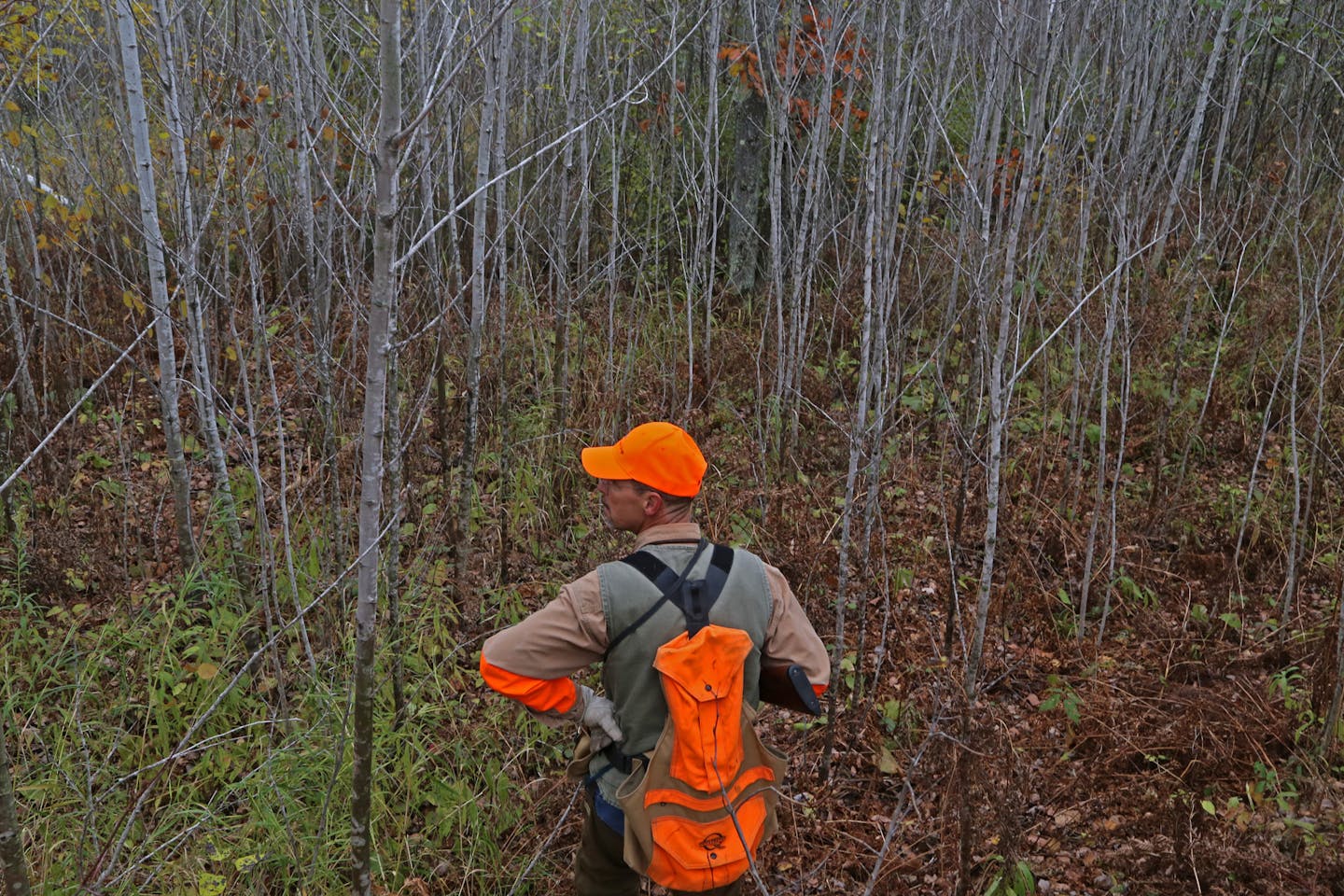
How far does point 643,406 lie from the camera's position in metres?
6.20

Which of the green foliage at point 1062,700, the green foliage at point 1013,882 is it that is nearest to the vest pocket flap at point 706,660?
the green foliage at point 1013,882

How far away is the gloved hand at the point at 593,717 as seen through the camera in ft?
7.67

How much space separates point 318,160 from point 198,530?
3.12m

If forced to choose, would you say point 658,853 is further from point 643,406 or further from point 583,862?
point 643,406

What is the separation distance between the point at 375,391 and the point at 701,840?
137 cm

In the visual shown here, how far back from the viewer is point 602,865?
252 cm

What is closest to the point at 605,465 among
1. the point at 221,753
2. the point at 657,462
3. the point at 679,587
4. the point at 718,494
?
the point at 657,462

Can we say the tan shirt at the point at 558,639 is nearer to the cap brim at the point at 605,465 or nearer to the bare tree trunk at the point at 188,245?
the cap brim at the point at 605,465

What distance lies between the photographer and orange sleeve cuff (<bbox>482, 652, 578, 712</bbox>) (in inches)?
88.0

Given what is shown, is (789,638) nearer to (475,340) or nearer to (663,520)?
(663,520)

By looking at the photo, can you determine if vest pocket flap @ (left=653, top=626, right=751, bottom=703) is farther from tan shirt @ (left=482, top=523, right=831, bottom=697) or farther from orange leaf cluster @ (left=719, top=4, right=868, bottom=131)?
orange leaf cluster @ (left=719, top=4, right=868, bottom=131)

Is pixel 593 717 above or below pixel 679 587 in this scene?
below

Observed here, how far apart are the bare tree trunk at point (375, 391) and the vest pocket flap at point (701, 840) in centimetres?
75

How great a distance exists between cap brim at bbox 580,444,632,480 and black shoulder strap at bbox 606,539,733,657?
21cm
